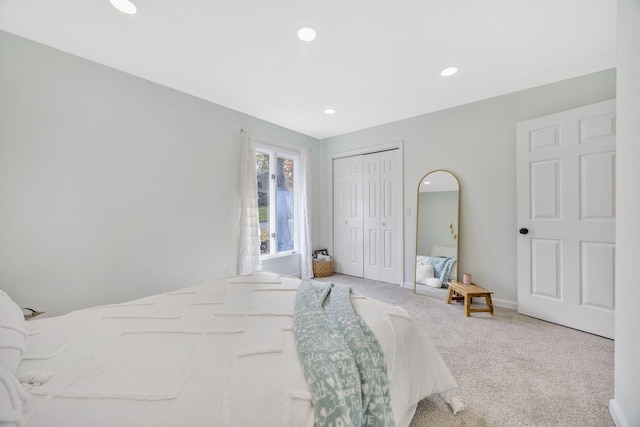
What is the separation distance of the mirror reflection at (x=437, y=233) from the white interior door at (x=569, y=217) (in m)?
0.68

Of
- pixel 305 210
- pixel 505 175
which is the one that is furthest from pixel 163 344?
pixel 505 175

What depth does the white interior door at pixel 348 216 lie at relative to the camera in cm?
418

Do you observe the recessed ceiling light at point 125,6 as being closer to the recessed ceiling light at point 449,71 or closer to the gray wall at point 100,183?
the gray wall at point 100,183

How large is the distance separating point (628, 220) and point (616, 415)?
3.38ft

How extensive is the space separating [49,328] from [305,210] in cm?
320

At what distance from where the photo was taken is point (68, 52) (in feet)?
6.95

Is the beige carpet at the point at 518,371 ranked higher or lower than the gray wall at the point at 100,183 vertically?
lower

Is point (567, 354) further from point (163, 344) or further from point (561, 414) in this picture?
point (163, 344)

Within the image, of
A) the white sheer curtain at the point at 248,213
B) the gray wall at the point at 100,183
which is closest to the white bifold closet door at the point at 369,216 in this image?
the white sheer curtain at the point at 248,213

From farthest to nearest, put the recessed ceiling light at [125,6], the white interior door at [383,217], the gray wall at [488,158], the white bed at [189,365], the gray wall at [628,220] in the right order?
the white interior door at [383,217] < the gray wall at [488,158] < the recessed ceiling light at [125,6] < the gray wall at [628,220] < the white bed at [189,365]

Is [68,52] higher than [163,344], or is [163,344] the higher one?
[68,52]

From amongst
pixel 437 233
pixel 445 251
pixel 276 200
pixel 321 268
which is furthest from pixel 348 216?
pixel 445 251

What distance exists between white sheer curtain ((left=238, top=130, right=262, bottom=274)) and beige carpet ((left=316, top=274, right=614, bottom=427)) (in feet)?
6.88

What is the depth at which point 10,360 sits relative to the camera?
803 mm
